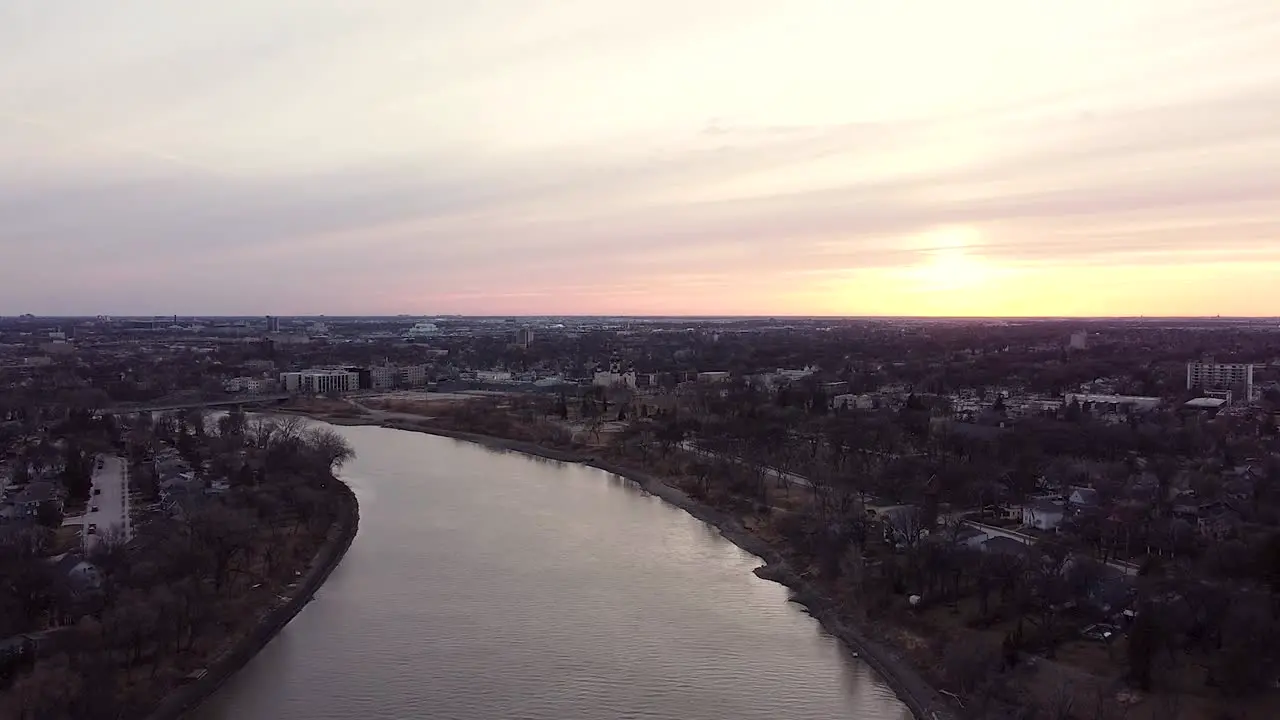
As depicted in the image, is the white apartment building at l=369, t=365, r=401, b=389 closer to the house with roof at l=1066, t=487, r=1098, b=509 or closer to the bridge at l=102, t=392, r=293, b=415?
the bridge at l=102, t=392, r=293, b=415

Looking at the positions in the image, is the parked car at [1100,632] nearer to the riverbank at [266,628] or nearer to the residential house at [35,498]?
the riverbank at [266,628]

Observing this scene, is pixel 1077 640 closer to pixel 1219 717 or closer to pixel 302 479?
pixel 1219 717

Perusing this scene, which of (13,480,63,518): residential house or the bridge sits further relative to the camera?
the bridge

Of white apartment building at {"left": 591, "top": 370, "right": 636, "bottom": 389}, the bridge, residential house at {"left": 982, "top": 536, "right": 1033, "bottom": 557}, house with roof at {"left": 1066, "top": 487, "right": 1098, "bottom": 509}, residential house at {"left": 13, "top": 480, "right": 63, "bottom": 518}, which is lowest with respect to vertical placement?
the bridge

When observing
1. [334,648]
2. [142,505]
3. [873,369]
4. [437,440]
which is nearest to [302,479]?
[142,505]

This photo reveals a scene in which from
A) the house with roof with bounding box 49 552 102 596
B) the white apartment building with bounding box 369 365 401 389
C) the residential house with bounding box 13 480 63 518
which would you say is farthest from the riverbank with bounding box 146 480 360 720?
the white apartment building with bounding box 369 365 401 389

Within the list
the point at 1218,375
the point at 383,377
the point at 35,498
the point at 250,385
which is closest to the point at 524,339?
the point at 383,377
